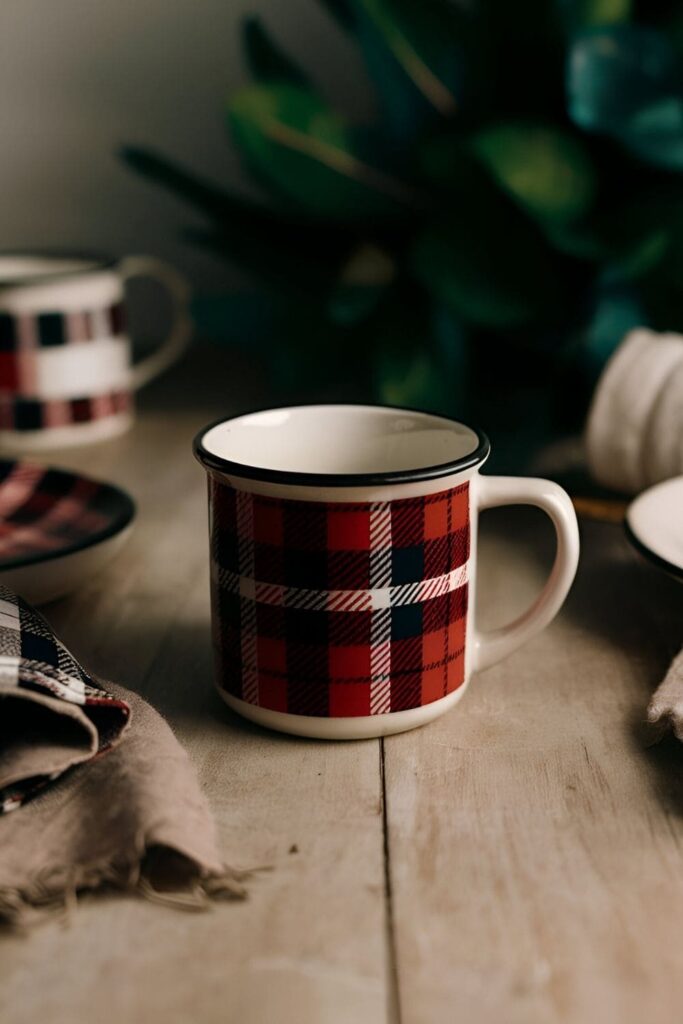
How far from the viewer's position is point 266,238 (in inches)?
48.1

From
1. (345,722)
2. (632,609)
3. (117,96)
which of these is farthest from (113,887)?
(117,96)

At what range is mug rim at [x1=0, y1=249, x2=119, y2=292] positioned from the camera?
1.01 meters

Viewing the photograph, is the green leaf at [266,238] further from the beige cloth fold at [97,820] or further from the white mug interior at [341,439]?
the beige cloth fold at [97,820]

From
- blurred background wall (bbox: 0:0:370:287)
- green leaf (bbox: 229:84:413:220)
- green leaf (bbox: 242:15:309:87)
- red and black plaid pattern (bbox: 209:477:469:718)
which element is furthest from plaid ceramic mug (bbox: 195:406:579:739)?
blurred background wall (bbox: 0:0:370:287)

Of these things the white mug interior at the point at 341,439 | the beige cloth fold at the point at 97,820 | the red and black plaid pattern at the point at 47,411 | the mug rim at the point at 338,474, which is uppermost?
the mug rim at the point at 338,474

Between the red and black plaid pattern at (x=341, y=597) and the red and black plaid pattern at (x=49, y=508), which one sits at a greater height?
the red and black plaid pattern at (x=341, y=597)

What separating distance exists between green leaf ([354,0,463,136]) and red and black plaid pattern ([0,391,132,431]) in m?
0.39

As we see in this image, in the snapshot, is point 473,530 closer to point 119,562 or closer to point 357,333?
point 119,562

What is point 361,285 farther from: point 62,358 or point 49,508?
point 49,508

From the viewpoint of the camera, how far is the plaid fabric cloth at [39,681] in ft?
1.57

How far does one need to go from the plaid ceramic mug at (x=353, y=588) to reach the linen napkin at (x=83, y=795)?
0.06 metres

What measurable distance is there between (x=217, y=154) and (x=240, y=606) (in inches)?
38.2

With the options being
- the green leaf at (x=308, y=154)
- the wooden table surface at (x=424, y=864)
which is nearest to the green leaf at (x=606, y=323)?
the green leaf at (x=308, y=154)

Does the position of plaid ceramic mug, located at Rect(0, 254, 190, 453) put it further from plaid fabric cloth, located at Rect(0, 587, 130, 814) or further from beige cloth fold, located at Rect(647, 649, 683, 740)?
beige cloth fold, located at Rect(647, 649, 683, 740)
